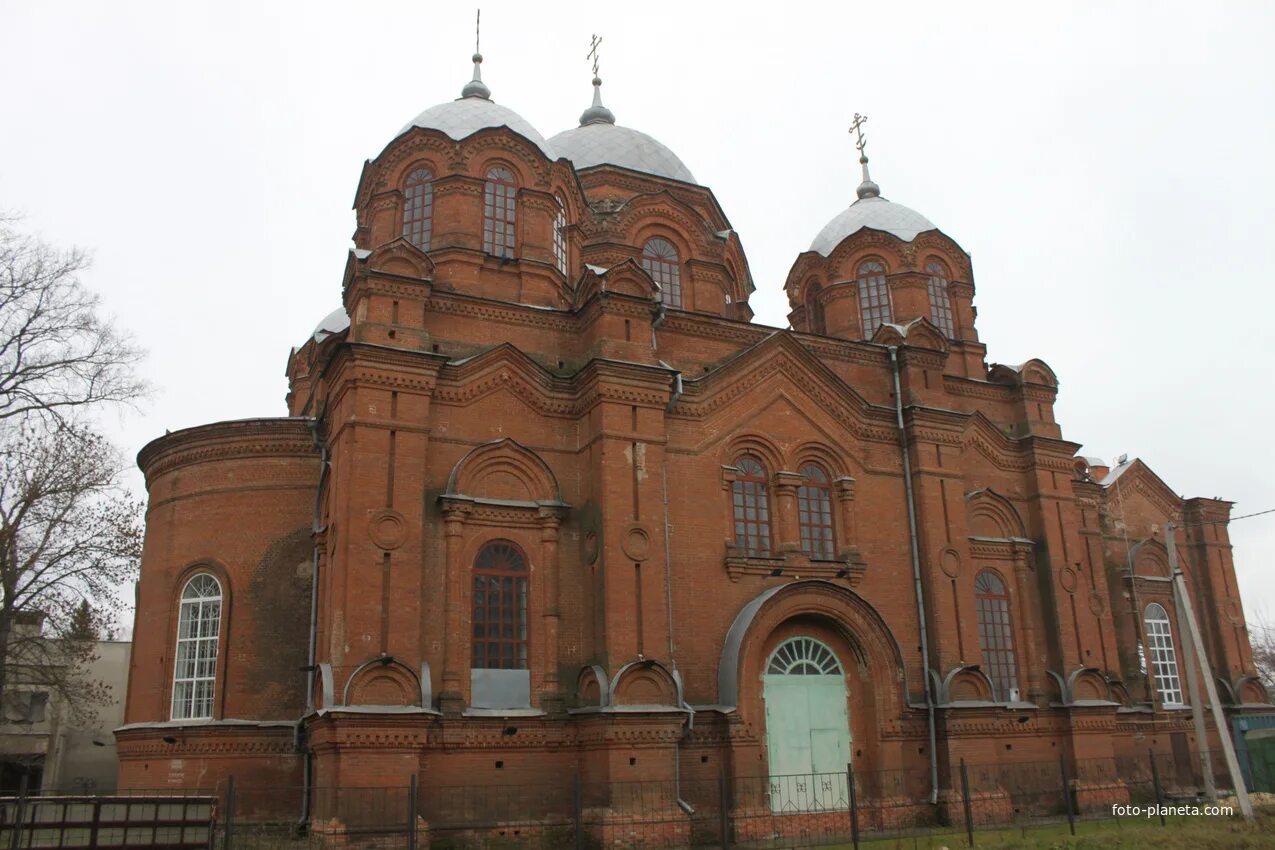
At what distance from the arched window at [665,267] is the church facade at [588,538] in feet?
0.23

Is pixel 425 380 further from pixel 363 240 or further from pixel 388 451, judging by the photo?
pixel 363 240

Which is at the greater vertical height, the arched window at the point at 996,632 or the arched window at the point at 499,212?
the arched window at the point at 499,212

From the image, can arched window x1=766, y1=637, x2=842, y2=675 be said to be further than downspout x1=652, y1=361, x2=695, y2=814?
Yes

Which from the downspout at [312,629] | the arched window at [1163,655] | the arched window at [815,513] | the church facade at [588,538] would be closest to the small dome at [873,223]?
the church facade at [588,538]

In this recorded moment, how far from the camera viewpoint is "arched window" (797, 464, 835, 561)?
1912cm

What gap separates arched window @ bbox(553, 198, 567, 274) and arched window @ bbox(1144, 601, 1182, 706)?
57.7 ft

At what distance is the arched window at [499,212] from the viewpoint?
63.0 feet

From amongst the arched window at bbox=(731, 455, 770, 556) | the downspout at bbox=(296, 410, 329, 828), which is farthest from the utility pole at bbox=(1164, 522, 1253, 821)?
the downspout at bbox=(296, 410, 329, 828)

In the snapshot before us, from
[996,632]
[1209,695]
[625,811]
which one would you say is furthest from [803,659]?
[1209,695]

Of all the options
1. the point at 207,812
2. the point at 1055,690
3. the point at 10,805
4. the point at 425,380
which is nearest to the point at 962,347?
the point at 1055,690

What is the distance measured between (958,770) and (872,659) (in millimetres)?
2390

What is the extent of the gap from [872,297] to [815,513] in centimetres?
685

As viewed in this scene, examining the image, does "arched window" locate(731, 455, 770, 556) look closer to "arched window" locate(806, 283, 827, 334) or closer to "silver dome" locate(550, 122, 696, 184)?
"arched window" locate(806, 283, 827, 334)

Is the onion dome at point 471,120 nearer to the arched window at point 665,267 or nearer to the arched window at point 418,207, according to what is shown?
the arched window at point 418,207
